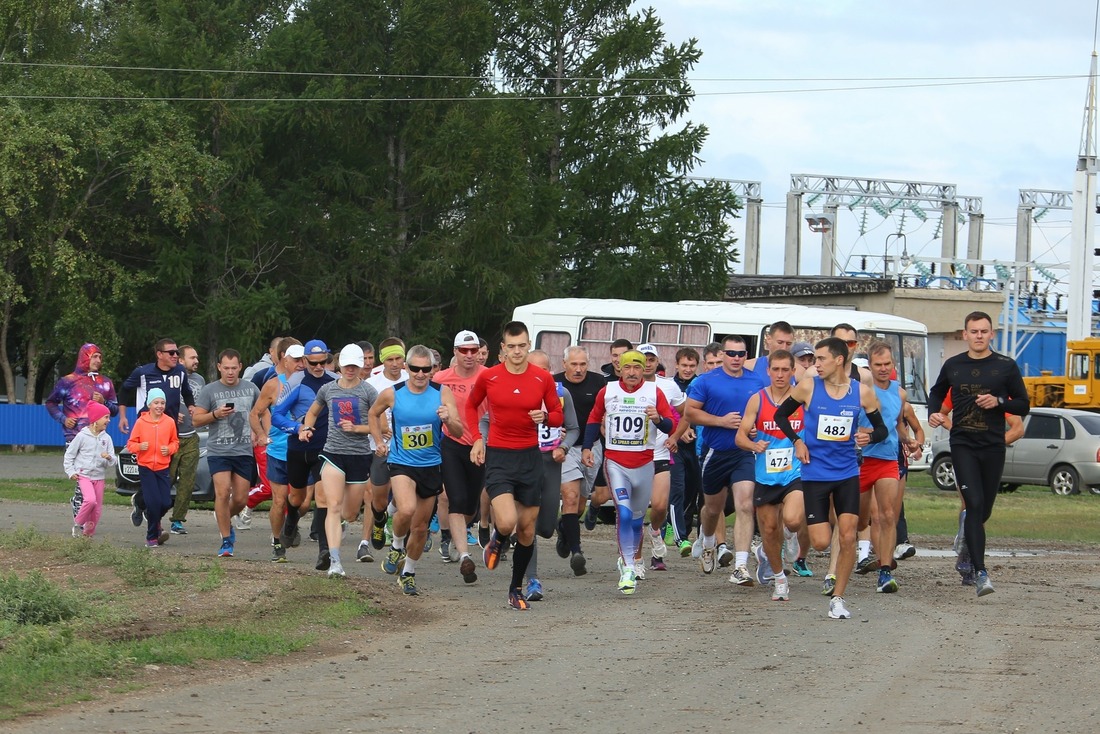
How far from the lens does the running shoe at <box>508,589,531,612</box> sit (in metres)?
11.6

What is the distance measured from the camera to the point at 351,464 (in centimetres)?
1338

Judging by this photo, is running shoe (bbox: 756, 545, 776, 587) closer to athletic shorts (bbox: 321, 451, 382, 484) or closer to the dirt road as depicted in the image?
the dirt road

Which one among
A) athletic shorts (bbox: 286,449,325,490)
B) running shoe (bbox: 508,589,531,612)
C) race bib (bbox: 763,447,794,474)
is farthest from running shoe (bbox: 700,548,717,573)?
athletic shorts (bbox: 286,449,325,490)

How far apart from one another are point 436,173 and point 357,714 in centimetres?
3386

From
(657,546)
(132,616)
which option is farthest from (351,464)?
(132,616)

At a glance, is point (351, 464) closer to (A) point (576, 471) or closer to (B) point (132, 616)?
(A) point (576, 471)

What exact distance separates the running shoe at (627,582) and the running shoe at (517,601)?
951mm

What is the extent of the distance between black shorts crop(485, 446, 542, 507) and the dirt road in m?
0.83

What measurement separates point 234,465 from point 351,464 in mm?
2225

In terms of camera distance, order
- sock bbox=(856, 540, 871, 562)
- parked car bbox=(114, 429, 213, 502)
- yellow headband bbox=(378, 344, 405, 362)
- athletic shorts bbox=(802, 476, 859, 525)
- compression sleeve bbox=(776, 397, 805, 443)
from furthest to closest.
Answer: parked car bbox=(114, 429, 213, 502) < yellow headband bbox=(378, 344, 405, 362) < sock bbox=(856, 540, 871, 562) < compression sleeve bbox=(776, 397, 805, 443) < athletic shorts bbox=(802, 476, 859, 525)

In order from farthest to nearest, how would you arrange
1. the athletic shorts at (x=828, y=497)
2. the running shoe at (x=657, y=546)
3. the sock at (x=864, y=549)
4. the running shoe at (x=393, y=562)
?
the running shoe at (x=657, y=546)
the running shoe at (x=393, y=562)
the sock at (x=864, y=549)
the athletic shorts at (x=828, y=497)

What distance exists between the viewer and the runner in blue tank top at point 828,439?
A: 1148cm

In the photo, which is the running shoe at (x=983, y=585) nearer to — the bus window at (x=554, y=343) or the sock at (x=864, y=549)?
the sock at (x=864, y=549)

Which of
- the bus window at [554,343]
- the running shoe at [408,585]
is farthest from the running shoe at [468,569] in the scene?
the bus window at [554,343]
